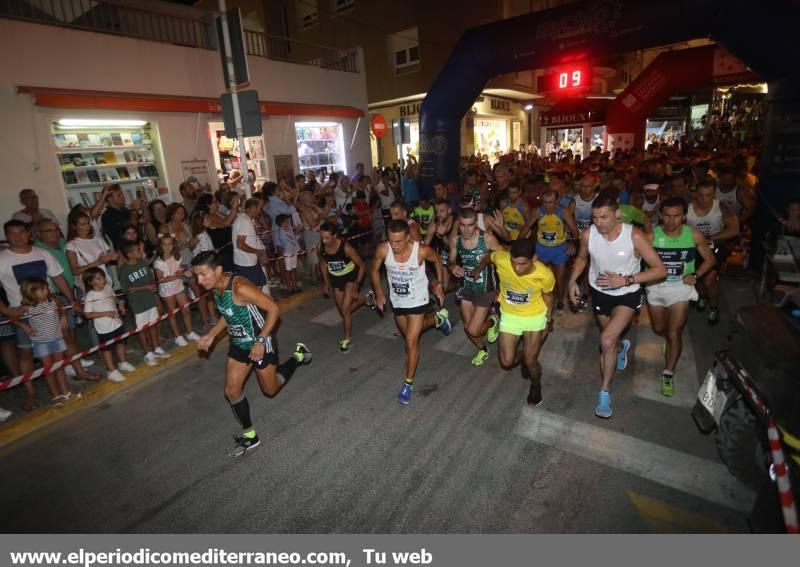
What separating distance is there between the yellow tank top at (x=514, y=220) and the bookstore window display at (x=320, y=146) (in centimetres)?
875

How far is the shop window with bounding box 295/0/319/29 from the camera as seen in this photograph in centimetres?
2508

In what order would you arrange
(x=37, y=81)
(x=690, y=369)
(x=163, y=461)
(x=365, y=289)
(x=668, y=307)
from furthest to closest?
1. (x=365, y=289)
2. (x=37, y=81)
3. (x=690, y=369)
4. (x=668, y=307)
5. (x=163, y=461)

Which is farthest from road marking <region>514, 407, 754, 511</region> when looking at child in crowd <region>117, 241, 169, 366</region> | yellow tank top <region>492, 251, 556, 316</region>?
child in crowd <region>117, 241, 169, 366</region>

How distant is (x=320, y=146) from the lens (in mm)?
15922

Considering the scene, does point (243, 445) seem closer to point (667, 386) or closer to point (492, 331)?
point (492, 331)

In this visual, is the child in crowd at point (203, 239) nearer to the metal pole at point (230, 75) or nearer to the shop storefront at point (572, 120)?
the metal pole at point (230, 75)

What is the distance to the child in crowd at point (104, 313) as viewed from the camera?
5703 mm

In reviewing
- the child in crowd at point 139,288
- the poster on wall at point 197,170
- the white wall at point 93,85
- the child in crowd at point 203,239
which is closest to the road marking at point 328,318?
the child in crowd at point 203,239

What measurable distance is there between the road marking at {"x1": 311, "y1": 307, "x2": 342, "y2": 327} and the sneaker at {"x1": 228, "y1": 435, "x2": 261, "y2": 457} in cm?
337

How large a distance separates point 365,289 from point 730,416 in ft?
22.9

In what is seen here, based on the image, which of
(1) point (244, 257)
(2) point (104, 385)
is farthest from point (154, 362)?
(1) point (244, 257)

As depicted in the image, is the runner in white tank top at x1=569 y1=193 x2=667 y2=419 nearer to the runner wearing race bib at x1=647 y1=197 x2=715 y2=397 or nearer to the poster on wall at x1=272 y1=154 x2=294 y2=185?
the runner wearing race bib at x1=647 y1=197 x2=715 y2=397

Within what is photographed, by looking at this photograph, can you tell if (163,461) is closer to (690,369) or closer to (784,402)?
(784,402)

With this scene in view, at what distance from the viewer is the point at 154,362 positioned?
643cm
